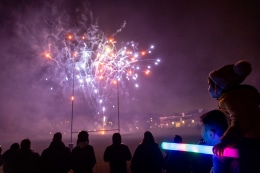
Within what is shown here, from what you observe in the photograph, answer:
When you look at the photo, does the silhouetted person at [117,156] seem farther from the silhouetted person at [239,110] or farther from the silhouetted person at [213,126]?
the silhouetted person at [239,110]

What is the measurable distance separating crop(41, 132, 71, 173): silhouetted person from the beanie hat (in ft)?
16.7

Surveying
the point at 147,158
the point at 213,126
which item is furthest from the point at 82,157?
the point at 213,126

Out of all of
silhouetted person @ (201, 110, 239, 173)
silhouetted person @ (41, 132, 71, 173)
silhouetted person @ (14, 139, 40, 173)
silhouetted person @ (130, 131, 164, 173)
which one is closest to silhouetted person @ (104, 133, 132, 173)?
silhouetted person @ (130, 131, 164, 173)

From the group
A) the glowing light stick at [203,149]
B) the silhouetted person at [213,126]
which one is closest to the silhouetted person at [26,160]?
the silhouetted person at [213,126]

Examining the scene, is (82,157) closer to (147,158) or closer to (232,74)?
(147,158)

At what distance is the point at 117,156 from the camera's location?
21.7 ft

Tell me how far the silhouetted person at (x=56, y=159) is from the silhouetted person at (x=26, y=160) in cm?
21

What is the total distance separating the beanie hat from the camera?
2.09 m

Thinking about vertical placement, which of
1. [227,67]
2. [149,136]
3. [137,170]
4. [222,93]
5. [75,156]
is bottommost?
[137,170]

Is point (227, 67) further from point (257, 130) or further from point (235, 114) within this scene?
point (257, 130)

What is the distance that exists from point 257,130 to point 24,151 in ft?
19.6

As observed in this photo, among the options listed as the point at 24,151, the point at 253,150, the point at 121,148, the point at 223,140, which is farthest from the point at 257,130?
the point at 24,151

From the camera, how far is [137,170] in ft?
20.5

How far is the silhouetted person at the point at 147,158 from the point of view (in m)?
6.20
